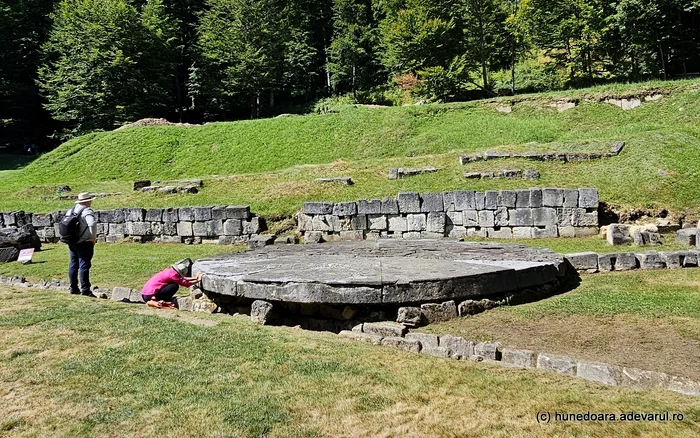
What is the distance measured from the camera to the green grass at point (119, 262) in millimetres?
12039

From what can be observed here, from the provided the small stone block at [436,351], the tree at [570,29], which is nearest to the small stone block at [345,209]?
the small stone block at [436,351]

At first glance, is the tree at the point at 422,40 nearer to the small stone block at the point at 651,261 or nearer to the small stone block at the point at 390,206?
the small stone block at the point at 390,206

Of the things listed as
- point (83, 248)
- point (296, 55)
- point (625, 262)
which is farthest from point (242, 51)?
point (625, 262)

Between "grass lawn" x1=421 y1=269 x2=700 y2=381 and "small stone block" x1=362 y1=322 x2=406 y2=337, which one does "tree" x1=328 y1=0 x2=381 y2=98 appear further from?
"small stone block" x1=362 y1=322 x2=406 y2=337

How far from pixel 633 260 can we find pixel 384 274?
5.37m

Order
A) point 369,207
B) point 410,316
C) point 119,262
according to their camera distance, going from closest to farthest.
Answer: point 410,316, point 119,262, point 369,207

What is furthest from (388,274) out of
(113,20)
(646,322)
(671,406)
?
(113,20)

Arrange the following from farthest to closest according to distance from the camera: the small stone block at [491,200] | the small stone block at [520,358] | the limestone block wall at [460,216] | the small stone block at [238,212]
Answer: the small stone block at [238,212]
the small stone block at [491,200]
the limestone block wall at [460,216]
the small stone block at [520,358]

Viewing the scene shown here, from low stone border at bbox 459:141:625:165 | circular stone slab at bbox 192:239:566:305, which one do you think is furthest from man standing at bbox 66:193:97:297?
low stone border at bbox 459:141:625:165

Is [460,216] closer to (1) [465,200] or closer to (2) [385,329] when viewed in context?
(1) [465,200]

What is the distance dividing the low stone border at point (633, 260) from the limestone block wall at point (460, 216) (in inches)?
134

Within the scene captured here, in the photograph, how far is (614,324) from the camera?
280 inches

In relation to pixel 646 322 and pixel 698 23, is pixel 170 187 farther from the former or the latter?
pixel 698 23

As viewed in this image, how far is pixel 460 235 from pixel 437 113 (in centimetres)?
1490
